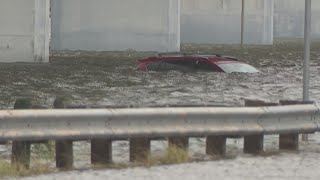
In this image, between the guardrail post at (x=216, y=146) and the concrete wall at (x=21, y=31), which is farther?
the concrete wall at (x=21, y=31)

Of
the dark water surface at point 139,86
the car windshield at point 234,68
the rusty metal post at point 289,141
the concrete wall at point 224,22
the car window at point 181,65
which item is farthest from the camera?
the concrete wall at point 224,22

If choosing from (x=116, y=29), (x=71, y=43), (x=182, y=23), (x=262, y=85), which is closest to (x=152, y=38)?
(x=116, y=29)

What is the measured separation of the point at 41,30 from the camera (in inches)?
1309

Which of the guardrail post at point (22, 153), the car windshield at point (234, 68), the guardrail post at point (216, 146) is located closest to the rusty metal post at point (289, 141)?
the guardrail post at point (216, 146)

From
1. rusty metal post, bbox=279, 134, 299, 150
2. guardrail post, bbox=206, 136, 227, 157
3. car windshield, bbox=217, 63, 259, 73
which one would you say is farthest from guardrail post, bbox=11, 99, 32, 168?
car windshield, bbox=217, 63, 259, 73

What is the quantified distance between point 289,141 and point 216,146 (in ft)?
3.69

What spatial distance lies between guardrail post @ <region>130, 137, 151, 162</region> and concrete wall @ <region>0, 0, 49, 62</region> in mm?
24723

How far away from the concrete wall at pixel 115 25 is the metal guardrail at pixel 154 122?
40889 mm

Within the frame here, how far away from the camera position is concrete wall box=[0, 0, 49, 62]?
109ft

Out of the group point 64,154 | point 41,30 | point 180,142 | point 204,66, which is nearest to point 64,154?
point 64,154

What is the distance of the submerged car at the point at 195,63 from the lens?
26547 millimetres

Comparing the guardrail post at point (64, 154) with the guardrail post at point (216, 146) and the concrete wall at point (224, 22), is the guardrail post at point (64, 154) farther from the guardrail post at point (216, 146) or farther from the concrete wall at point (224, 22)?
the concrete wall at point (224, 22)

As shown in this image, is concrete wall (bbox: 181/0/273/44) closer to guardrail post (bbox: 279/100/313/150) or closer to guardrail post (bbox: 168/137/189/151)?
guardrail post (bbox: 279/100/313/150)

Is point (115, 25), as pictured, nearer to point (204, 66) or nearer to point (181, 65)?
point (181, 65)
